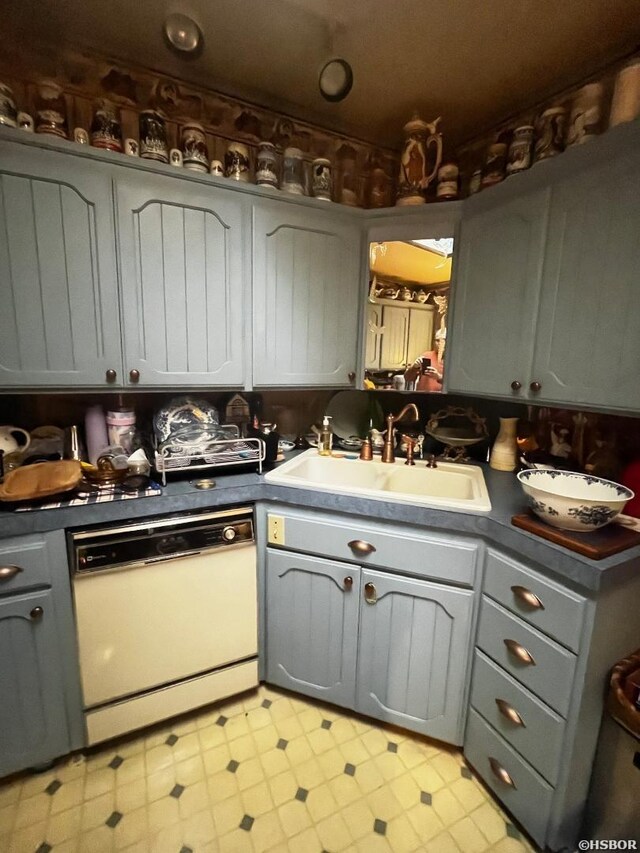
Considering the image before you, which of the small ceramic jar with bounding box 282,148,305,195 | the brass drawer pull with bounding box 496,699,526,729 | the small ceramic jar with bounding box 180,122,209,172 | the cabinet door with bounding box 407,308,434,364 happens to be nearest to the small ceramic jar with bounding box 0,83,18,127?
the small ceramic jar with bounding box 180,122,209,172

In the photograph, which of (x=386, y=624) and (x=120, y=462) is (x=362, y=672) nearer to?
(x=386, y=624)

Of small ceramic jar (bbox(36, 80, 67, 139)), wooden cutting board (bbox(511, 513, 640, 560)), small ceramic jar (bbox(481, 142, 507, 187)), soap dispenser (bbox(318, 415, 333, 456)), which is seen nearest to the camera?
wooden cutting board (bbox(511, 513, 640, 560))

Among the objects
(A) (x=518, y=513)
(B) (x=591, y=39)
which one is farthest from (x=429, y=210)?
(A) (x=518, y=513)

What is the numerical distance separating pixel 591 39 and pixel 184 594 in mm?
2369

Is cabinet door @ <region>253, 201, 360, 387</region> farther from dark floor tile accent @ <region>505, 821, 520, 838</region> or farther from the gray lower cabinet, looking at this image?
dark floor tile accent @ <region>505, 821, 520, 838</region>

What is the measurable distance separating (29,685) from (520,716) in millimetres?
1494

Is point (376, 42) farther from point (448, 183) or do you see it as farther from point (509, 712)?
point (509, 712)

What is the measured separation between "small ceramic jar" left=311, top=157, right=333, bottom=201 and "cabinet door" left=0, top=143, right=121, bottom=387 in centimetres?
79

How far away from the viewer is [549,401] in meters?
1.28

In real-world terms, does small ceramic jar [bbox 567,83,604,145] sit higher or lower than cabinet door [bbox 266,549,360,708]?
higher

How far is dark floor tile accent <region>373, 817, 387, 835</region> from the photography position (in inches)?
45.2

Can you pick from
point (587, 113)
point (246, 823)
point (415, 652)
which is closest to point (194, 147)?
point (587, 113)

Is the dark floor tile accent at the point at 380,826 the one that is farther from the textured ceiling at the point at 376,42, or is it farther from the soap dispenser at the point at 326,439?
the textured ceiling at the point at 376,42

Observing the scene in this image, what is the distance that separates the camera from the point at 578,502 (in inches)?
38.9
